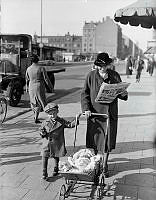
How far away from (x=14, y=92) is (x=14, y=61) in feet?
2.98

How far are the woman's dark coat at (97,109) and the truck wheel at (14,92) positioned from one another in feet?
18.2

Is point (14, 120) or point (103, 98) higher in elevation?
point (103, 98)

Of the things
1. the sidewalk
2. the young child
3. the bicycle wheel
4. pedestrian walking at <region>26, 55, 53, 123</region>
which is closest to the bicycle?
the bicycle wheel

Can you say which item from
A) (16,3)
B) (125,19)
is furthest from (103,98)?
(125,19)

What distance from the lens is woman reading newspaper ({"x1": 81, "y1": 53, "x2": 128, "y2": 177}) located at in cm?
382

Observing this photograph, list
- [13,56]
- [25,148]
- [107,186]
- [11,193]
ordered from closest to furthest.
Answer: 1. [11,193]
2. [107,186]
3. [25,148]
4. [13,56]

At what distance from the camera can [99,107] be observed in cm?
391

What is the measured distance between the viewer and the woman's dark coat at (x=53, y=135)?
387 centimetres

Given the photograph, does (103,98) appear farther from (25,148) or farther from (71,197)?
(25,148)

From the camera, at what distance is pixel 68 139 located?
5773 mm

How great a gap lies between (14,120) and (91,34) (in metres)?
2.95

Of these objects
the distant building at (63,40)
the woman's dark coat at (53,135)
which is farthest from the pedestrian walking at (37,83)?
the woman's dark coat at (53,135)

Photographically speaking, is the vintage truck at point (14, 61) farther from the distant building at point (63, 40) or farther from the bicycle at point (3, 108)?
the bicycle at point (3, 108)

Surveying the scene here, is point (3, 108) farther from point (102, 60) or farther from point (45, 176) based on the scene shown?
point (102, 60)
